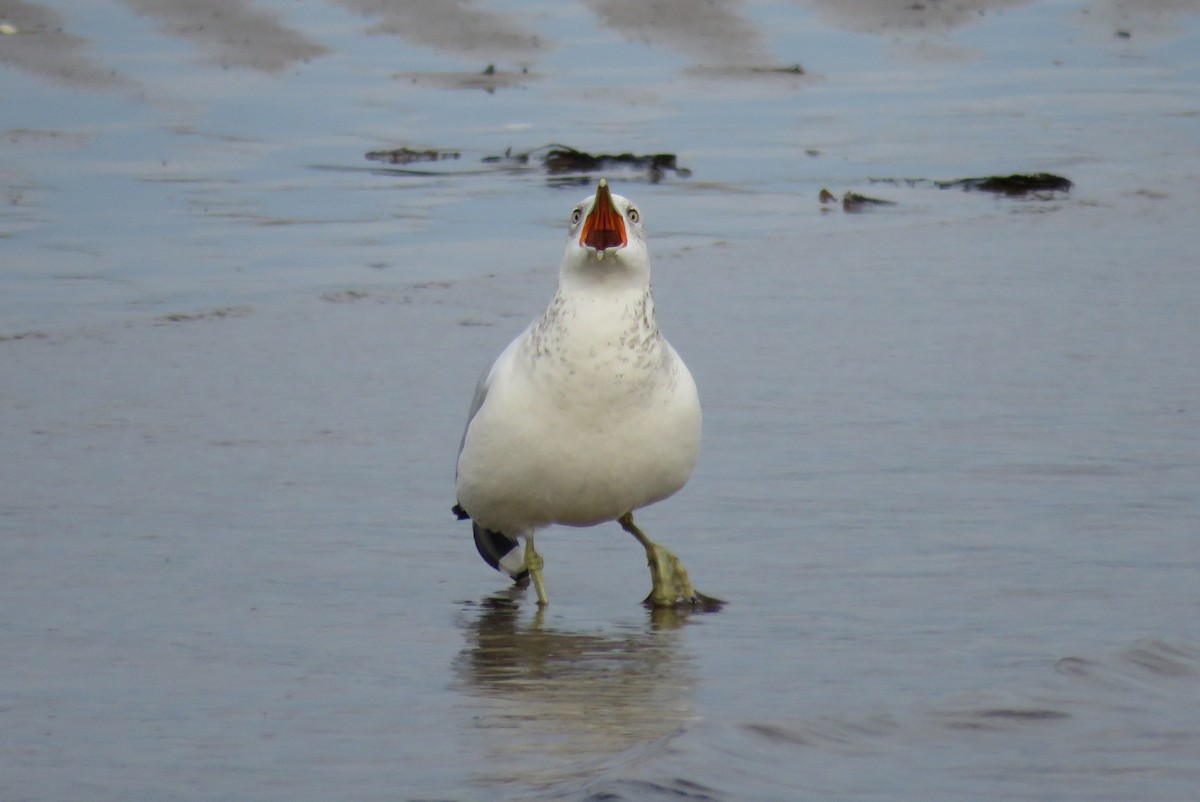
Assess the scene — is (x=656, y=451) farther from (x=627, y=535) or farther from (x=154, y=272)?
(x=154, y=272)

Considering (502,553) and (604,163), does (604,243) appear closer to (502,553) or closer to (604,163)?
(502,553)

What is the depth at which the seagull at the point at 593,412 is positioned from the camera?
19.7 ft

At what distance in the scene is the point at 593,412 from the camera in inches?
236

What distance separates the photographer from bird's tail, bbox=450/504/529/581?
21.2 feet

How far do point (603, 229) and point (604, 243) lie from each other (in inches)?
1.6

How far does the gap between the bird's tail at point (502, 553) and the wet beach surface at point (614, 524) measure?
73 millimetres

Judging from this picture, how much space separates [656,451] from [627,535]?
1.13m

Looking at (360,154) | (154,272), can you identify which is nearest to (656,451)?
(154,272)

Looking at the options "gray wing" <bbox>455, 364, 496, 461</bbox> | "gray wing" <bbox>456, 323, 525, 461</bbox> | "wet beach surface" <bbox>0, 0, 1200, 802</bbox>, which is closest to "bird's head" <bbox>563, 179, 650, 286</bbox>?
"gray wing" <bbox>456, 323, 525, 461</bbox>

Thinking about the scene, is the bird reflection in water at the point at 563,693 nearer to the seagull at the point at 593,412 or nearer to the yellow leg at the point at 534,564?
the yellow leg at the point at 534,564

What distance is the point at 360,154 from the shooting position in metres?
15.7

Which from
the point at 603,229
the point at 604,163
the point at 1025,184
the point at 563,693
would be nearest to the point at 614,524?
the point at 603,229

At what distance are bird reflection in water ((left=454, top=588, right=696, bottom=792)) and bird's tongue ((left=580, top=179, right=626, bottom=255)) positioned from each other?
1054 millimetres

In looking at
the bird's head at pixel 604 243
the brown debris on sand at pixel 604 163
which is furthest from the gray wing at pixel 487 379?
the brown debris on sand at pixel 604 163
